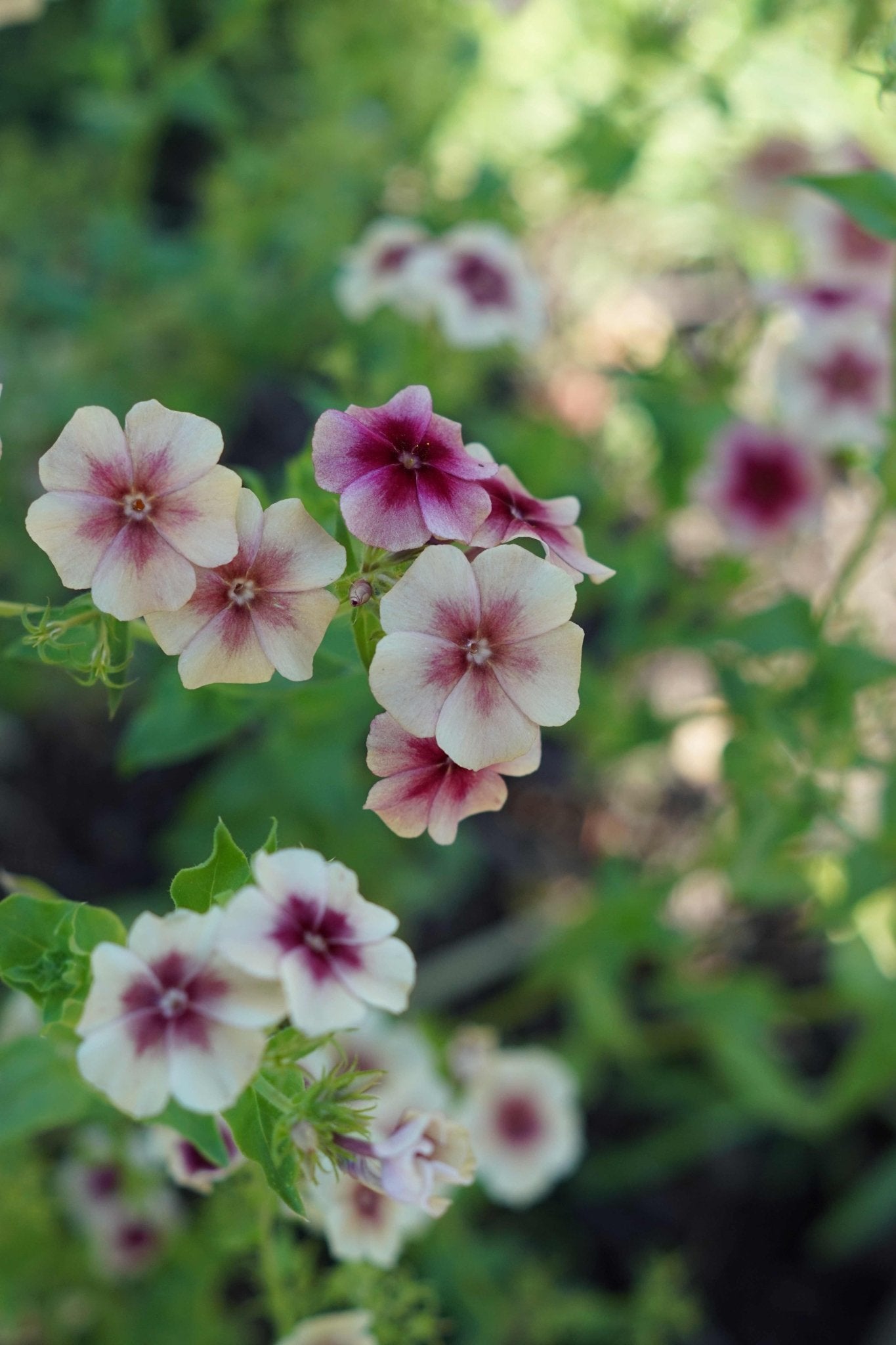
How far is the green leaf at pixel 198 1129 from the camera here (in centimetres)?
84

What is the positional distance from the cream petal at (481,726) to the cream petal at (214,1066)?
0.79 ft

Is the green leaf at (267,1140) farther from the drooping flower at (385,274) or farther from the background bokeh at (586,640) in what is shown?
the drooping flower at (385,274)

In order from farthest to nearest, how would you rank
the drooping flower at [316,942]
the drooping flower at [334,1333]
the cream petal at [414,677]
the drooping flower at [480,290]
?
the drooping flower at [480,290] < the drooping flower at [334,1333] < the cream petal at [414,677] < the drooping flower at [316,942]

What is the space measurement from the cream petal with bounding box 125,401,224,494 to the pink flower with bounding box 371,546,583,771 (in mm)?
175

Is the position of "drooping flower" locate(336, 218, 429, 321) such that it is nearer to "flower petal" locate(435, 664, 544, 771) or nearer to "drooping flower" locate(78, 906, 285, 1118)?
"flower petal" locate(435, 664, 544, 771)

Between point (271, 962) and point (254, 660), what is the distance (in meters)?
0.25

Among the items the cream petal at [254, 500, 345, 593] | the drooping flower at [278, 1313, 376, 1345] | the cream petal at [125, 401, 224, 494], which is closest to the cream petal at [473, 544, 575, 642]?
the cream petal at [254, 500, 345, 593]

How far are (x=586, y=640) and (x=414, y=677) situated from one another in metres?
2.15

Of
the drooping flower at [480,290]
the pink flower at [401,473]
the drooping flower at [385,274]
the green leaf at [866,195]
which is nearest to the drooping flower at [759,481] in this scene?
the drooping flower at [480,290]

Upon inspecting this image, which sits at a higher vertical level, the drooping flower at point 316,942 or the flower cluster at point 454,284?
the drooping flower at point 316,942

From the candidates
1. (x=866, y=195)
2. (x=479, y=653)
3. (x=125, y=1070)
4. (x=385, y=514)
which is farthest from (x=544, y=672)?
(x=866, y=195)

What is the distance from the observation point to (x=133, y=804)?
8.83ft

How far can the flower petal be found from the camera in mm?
862

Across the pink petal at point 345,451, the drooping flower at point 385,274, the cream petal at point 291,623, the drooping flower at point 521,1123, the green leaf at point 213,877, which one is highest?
the pink petal at point 345,451
